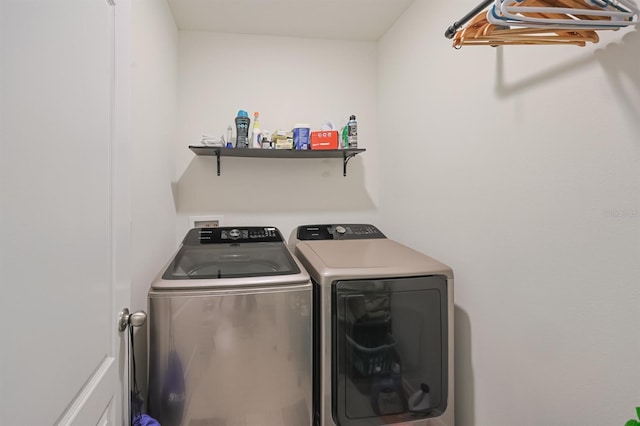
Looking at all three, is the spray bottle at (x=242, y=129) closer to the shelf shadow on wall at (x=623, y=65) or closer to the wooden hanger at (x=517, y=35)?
the wooden hanger at (x=517, y=35)

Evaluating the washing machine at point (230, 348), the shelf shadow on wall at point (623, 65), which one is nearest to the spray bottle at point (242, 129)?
the washing machine at point (230, 348)

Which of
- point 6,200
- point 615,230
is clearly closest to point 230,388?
point 6,200

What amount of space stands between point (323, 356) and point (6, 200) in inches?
44.1

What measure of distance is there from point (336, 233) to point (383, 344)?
0.88m

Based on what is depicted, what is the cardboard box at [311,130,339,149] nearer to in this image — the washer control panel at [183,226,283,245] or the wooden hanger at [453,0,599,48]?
the washer control panel at [183,226,283,245]

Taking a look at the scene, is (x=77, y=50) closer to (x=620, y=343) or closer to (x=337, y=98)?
(x=620, y=343)

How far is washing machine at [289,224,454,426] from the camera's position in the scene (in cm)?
129

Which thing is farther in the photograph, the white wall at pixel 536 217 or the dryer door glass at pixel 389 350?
the dryer door glass at pixel 389 350

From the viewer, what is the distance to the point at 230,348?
1.25 m

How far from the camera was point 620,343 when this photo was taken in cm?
83

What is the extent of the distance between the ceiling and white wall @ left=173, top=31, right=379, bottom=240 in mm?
88

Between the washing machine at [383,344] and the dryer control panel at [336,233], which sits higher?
the dryer control panel at [336,233]

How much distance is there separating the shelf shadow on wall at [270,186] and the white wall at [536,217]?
2.33ft

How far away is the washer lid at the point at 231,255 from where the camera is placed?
54.5 inches
